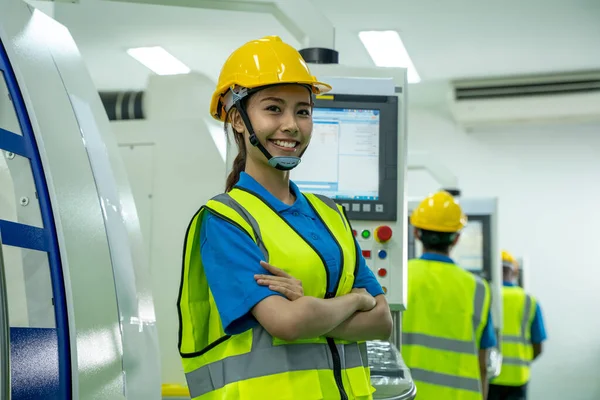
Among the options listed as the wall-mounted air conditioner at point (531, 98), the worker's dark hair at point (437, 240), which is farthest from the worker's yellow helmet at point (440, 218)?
the wall-mounted air conditioner at point (531, 98)

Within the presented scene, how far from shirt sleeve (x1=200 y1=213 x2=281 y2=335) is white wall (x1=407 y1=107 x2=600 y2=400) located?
308 inches

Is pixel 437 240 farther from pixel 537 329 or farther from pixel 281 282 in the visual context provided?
pixel 537 329

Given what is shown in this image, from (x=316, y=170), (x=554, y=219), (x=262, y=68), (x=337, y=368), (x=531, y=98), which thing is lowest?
(x=554, y=219)

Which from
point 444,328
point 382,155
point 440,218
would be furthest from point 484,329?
point 382,155

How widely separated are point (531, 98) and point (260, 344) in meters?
7.12

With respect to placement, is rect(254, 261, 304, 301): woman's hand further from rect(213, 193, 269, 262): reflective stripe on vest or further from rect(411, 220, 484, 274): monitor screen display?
rect(411, 220, 484, 274): monitor screen display

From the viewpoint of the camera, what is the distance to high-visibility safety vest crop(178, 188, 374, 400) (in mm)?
1546

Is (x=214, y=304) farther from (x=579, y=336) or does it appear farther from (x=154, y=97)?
(x=579, y=336)

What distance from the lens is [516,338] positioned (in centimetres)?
681

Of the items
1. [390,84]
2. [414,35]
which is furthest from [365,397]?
[414,35]

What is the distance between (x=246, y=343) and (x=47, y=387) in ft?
1.66

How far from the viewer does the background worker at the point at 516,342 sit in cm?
670

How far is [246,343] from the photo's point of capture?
1.56 metres

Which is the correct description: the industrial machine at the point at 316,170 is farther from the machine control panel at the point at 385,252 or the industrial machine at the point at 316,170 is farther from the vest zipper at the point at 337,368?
the vest zipper at the point at 337,368
